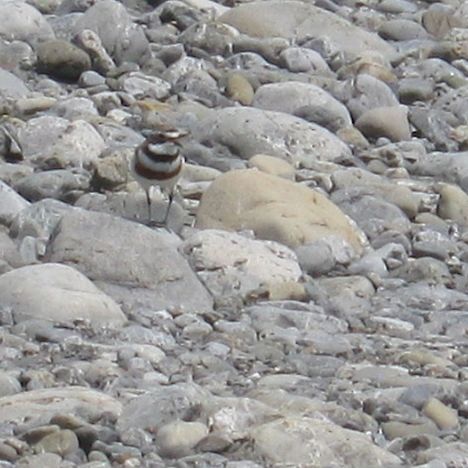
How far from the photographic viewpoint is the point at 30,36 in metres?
11.0

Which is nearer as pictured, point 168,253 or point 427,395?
point 427,395

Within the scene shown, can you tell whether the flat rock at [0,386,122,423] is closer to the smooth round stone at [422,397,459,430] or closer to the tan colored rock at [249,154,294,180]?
the smooth round stone at [422,397,459,430]

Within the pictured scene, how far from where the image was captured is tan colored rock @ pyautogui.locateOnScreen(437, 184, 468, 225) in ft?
29.6

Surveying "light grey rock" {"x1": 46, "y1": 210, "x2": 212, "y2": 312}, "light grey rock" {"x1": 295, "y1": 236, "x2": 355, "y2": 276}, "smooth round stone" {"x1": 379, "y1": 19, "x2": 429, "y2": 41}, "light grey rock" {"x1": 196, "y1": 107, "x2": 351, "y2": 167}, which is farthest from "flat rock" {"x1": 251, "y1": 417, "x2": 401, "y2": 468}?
"smooth round stone" {"x1": 379, "y1": 19, "x2": 429, "y2": 41}

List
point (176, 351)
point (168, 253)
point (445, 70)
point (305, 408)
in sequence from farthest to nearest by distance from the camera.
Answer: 1. point (445, 70)
2. point (168, 253)
3. point (176, 351)
4. point (305, 408)

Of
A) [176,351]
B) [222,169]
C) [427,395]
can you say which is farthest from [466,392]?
[222,169]

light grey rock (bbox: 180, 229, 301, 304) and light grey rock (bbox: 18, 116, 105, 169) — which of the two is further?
light grey rock (bbox: 18, 116, 105, 169)

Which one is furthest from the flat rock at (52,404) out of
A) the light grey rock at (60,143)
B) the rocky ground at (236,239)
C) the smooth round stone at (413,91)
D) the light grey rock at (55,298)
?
the smooth round stone at (413,91)

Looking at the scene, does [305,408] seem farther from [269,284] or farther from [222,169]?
[222,169]

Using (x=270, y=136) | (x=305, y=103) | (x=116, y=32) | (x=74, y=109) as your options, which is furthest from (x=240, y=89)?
(x=74, y=109)

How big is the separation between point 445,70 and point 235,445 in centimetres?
718

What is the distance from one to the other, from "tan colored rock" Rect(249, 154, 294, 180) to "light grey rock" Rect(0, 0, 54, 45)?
7.80ft

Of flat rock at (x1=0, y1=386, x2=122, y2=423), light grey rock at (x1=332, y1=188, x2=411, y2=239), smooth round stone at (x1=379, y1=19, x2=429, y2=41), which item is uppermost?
flat rock at (x1=0, y1=386, x2=122, y2=423)

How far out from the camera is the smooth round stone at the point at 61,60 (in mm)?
10555
